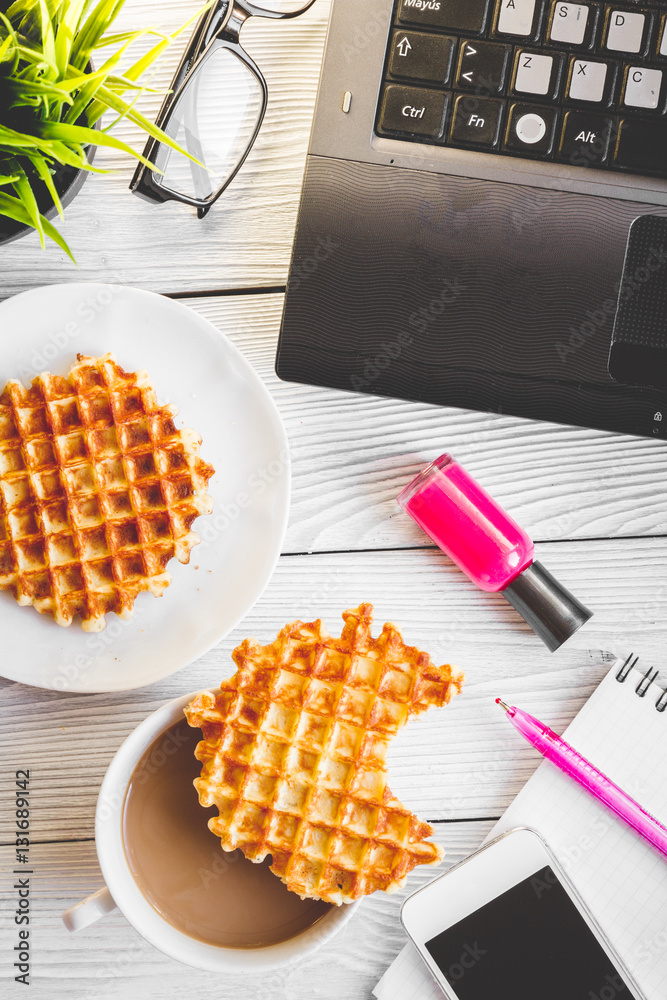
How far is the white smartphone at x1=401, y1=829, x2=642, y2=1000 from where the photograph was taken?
1044 millimetres

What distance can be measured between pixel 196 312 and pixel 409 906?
86 cm

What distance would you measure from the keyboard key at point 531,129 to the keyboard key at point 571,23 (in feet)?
0.26

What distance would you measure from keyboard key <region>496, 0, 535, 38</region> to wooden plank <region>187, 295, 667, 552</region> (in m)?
0.43

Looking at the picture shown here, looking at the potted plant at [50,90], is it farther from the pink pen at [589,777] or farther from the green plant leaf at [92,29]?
the pink pen at [589,777]

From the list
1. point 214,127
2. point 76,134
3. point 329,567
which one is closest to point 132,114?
point 76,134

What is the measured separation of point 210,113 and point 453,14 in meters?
0.35

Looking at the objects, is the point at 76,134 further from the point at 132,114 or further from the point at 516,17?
the point at 516,17

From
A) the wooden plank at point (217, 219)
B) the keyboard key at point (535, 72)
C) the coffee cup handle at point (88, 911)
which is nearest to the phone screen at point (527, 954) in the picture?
the coffee cup handle at point (88, 911)

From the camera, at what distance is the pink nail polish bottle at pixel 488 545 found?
3.47 feet

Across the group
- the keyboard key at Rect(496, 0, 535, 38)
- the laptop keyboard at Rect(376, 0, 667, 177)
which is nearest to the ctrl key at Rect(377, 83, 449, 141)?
the laptop keyboard at Rect(376, 0, 667, 177)

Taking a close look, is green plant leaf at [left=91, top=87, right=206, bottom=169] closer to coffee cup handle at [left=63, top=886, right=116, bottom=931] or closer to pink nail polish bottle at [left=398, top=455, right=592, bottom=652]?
pink nail polish bottle at [left=398, top=455, right=592, bottom=652]

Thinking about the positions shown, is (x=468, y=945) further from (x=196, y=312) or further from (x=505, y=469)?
(x=196, y=312)

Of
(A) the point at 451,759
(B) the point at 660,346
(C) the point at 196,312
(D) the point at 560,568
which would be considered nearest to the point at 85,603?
(C) the point at 196,312

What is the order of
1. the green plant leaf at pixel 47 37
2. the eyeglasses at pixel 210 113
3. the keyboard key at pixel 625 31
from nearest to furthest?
the green plant leaf at pixel 47 37 → the keyboard key at pixel 625 31 → the eyeglasses at pixel 210 113
